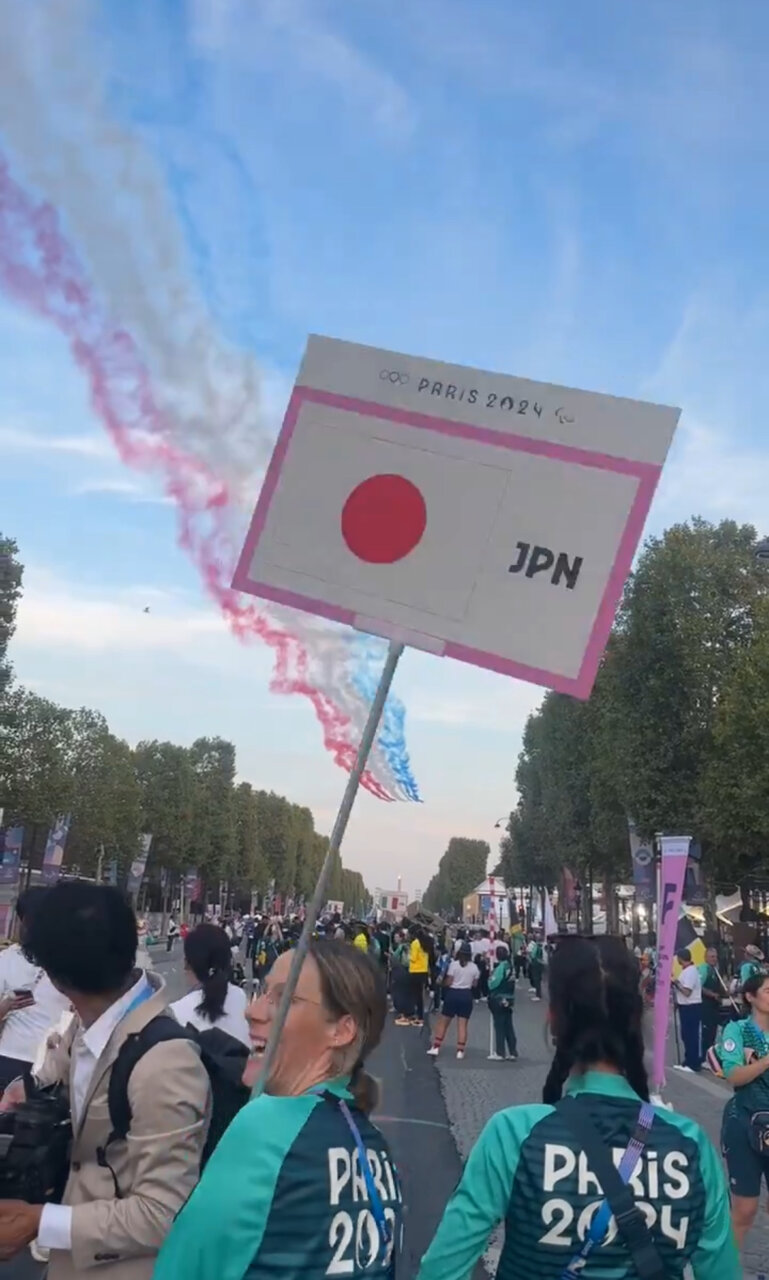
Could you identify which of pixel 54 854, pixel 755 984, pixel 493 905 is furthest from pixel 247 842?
pixel 755 984

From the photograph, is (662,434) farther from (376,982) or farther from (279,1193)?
(279,1193)

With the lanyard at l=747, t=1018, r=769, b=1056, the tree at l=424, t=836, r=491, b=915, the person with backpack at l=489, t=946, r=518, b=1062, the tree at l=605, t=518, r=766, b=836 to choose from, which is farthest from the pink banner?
the tree at l=424, t=836, r=491, b=915

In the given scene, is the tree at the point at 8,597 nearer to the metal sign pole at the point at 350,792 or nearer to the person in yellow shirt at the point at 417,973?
the person in yellow shirt at the point at 417,973

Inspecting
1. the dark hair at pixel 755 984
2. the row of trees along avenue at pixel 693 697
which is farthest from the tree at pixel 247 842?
the dark hair at pixel 755 984

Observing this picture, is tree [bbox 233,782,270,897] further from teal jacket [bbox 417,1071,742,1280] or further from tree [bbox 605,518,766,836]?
teal jacket [bbox 417,1071,742,1280]

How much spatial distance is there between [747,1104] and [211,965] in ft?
9.62

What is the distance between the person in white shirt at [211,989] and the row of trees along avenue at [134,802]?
29.6 meters

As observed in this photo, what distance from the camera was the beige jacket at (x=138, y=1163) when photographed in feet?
7.25

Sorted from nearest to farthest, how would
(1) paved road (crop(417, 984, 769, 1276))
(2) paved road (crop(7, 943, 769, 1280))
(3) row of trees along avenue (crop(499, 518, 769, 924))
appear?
(2) paved road (crop(7, 943, 769, 1280)), (1) paved road (crop(417, 984, 769, 1276)), (3) row of trees along avenue (crop(499, 518, 769, 924))

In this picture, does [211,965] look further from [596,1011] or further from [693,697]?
[693,697]

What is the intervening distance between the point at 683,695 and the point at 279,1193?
36.0 metres

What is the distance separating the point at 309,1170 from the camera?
1.88 metres

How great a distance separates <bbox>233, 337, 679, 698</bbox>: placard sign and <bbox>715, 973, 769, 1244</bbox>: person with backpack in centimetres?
379

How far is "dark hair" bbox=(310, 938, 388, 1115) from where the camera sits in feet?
7.09
